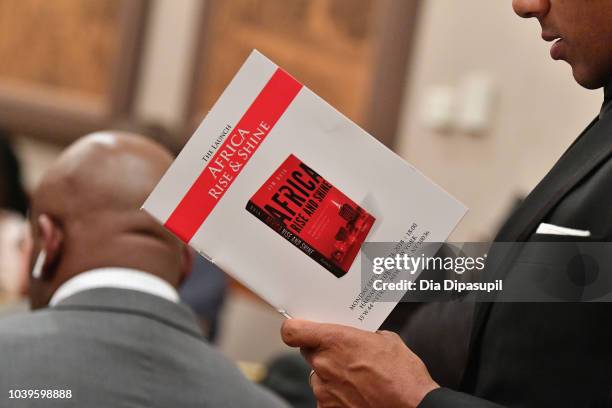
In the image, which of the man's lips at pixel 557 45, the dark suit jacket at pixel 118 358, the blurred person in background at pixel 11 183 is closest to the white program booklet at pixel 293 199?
the man's lips at pixel 557 45

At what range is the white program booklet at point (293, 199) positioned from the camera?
4.07 feet

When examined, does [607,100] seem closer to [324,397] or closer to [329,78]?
[324,397]

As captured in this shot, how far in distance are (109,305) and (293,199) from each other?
733 mm

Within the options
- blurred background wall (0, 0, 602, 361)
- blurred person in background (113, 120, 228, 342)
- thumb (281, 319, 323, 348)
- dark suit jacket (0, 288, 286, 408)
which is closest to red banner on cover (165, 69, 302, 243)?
thumb (281, 319, 323, 348)

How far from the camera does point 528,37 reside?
3906 mm

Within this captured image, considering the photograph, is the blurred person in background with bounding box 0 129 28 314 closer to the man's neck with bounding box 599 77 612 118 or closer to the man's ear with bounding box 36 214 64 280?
the man's ear with bounding box 36 214 64 280

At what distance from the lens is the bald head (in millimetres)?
1935

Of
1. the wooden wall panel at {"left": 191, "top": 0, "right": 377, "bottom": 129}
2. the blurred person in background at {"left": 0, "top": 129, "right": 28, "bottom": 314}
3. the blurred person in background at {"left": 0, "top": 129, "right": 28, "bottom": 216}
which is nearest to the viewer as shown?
the blurred person in background at {"left": 0, "top": 129, "right": 28, "bottom": 314}

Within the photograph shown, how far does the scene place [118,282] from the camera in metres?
1.91

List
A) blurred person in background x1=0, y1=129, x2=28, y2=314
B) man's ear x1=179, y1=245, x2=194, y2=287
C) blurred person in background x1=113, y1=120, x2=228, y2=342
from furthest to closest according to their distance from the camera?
blurred person in background x1=113, y1=120, x2=228, y2=342 → blurred person in background x1=0, y1=129, x2=28, y2=314 → man's ear x1=179, y1=245, x2=194, y2=287

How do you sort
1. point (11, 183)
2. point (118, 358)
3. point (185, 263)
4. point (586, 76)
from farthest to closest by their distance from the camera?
point (11, 183) → point (185, 263) → point (118, 358) → point (586, 76)

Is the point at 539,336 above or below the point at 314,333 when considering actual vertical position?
above

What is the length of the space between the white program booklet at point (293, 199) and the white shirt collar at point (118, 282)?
676 mm

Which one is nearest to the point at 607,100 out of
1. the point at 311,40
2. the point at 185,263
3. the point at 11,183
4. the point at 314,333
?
the point at 314,333
